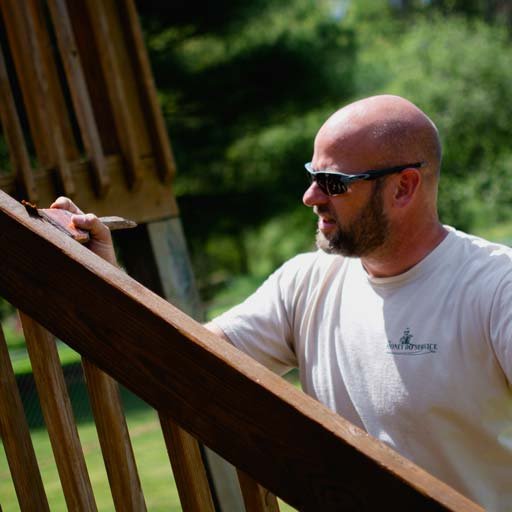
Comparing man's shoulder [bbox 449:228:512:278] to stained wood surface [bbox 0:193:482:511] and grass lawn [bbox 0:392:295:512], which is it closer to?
stained wood surface [bbox 0:193:482:511]

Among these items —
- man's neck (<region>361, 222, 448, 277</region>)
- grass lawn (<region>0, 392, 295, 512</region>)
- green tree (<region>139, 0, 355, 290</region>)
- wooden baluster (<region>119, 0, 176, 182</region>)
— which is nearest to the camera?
man's neck (<region>361, 222, 448, 277</region>)

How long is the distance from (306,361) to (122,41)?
229 cm

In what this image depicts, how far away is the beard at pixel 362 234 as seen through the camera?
7.70ft

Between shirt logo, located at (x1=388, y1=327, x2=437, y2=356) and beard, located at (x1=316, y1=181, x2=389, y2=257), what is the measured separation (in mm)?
284

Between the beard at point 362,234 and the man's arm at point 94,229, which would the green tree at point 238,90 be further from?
the man's arm at point 94,229

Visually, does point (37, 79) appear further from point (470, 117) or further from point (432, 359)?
point (470, 117)

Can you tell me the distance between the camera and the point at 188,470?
1.30m

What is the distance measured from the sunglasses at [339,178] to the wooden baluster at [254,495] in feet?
4.24

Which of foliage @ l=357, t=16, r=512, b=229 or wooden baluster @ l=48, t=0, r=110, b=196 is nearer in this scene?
wooden baluster @ l=48, t=0, r=110, b=196

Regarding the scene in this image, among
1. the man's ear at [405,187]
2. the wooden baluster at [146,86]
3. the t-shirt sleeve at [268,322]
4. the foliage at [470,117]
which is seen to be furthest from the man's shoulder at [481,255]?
the foliage at [470,117]

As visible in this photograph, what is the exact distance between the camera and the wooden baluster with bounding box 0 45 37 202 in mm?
3482

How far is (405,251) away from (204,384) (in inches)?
50.1

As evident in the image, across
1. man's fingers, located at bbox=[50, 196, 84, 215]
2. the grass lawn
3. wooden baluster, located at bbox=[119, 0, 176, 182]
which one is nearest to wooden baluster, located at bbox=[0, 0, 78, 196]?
wooden baluster, located at bbox=[119, 0, 176, 182]

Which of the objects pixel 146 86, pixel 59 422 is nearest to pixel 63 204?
pixel 59 422
